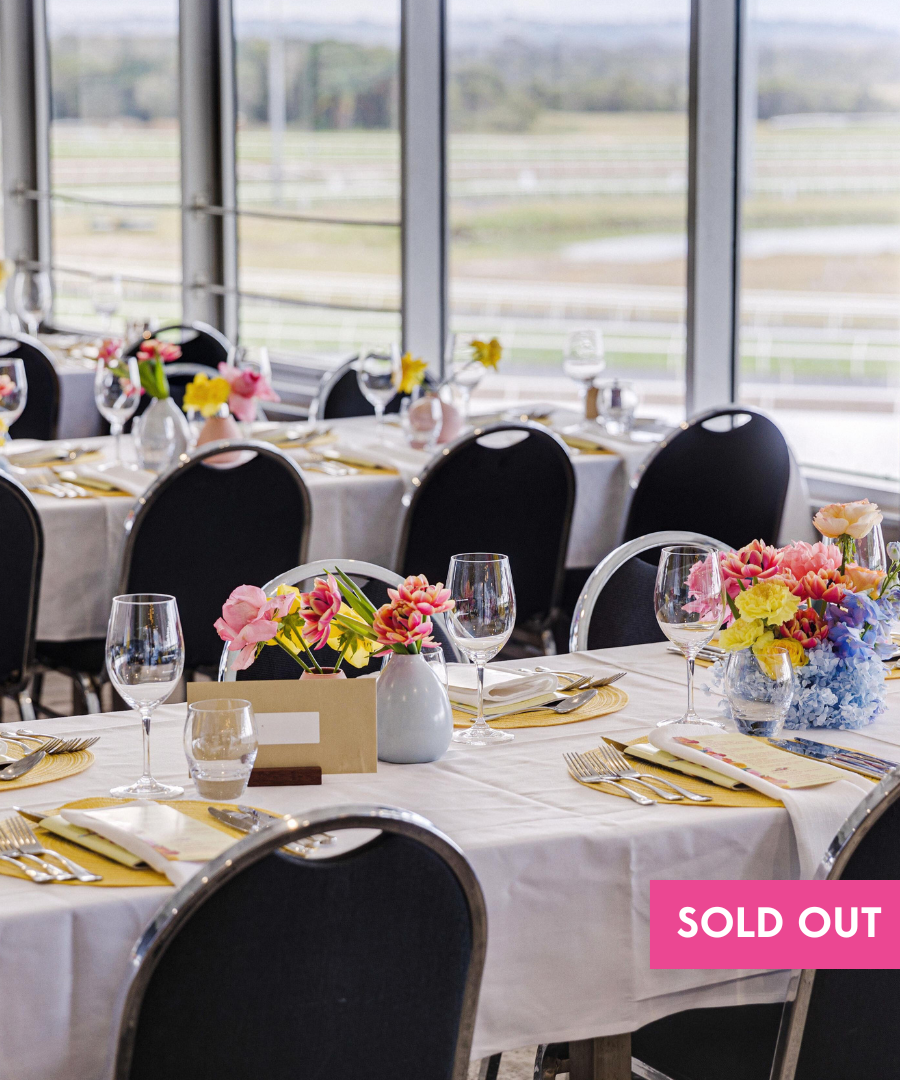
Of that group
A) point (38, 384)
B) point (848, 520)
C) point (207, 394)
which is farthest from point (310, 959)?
point (38, 384)

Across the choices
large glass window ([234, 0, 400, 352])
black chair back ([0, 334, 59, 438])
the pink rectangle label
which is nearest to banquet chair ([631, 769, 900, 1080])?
the pink rectangle label

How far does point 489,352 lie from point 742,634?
259 centimetres

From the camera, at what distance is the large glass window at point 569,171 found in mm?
5684

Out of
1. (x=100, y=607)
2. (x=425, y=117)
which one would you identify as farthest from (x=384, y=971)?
(x=425, y=117)

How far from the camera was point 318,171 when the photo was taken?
7.34m

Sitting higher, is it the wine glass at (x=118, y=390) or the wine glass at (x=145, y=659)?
the wine glass at (x=118, y=390)

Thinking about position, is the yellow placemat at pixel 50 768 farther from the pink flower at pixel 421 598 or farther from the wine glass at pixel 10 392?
the wine glass at pixel 10 392

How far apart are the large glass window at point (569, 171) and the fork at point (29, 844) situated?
4150 millimetres

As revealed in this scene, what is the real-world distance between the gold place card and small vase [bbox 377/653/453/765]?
0.05 m

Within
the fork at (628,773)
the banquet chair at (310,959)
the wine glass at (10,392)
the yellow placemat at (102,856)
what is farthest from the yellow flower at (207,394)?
the banquet chair at (310,959)

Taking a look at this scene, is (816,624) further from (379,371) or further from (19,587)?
(379,371)

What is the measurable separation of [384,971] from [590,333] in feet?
12.0

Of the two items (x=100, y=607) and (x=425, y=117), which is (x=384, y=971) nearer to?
(x=100, y=607)

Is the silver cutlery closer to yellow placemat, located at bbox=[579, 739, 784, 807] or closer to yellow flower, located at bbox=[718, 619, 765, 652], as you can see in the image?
yellow placemat, located at bbox=[579, 739, 784, 807]
